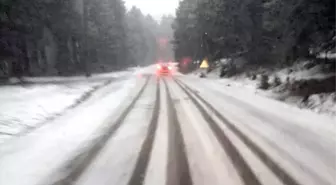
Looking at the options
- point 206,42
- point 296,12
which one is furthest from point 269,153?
point 206,42

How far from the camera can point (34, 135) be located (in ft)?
33.5

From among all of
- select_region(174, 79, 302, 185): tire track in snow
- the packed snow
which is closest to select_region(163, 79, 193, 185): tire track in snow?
select_region(174, 79, 302, 185): tire track in snow

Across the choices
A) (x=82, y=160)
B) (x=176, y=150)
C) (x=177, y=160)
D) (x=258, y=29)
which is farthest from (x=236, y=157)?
(x=258, y=29)

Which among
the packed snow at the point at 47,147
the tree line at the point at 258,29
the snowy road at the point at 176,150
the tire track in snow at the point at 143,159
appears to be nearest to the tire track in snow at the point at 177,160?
the snowy road at the point at 176,150

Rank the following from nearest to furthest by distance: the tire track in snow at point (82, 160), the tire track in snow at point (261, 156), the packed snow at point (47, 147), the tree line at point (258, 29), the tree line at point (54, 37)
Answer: the tire track in snow at point (261, 156) < the tire track in snow at point (82, 160) < the packed snow at point (47, 147) < the tree line at point (258, 29) < the tree line at point (54, 37)

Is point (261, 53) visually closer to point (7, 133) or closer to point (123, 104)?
point (123, 104)

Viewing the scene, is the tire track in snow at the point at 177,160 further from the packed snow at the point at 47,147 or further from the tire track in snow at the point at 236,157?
the packed snow at the point at 47,147

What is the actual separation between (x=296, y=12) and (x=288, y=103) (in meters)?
4.19

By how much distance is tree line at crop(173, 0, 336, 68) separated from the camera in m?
17.3

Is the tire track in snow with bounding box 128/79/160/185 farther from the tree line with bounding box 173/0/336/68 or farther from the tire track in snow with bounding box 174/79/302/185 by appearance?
the tree line with bounding box 173/0/336/68

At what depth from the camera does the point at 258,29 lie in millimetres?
37531

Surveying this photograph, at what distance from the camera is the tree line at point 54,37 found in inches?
1175

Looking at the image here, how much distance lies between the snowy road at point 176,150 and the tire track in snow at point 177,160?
16 millimetres

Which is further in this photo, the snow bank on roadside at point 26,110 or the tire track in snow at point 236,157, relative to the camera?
the snow bank on roadside at point 26,110
